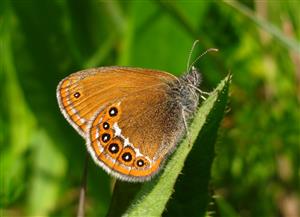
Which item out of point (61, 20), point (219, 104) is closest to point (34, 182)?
point (61, 20)

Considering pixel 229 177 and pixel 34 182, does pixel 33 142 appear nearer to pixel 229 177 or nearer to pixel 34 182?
pixel 34 182

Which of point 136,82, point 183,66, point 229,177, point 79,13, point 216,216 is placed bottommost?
point 229,177

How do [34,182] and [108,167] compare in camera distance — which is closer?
[108,167]

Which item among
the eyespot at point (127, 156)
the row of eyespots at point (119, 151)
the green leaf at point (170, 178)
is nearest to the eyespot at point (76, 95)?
the row of eyespots at point (119, 151)

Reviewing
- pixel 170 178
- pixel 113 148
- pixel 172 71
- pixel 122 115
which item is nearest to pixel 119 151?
pixel 113 148

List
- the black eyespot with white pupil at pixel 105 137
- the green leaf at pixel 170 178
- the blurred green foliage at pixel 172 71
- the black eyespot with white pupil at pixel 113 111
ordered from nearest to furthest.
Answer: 1. the green leaf at pixel 170 178
2. the black eyespot with white pupil at pixel 105 137
3. the black eyespot with white pupil at pixel 113 111
4. the blurred green foliage at pixel 172 71

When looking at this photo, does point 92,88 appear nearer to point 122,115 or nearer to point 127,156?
point 122,115

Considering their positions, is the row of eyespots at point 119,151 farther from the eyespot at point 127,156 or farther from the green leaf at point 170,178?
the green leaf at point 170,178
